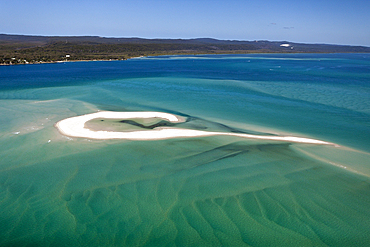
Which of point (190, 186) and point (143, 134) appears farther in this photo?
point (143, 134)

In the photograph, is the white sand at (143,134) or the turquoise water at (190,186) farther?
the white sand at (143,134)

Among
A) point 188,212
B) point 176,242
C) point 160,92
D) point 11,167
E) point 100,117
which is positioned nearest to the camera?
point 176,242

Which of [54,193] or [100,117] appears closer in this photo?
[54,193]

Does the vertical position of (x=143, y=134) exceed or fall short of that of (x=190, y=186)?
it exceeds it

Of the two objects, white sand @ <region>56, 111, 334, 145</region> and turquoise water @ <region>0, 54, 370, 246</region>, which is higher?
white sand @ <region>56, 111, 334, 145</region>

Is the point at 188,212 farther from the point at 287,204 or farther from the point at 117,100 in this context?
the point at 117,100

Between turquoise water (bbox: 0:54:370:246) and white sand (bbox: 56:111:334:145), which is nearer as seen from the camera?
turquoise water (bbox: 0:54:370:246)

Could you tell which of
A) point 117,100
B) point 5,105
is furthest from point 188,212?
A: point 5,105

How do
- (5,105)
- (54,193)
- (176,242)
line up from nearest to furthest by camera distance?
(176,242) → (54,193) → (5,105)

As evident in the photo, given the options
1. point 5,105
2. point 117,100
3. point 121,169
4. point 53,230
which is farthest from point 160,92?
point 53,230

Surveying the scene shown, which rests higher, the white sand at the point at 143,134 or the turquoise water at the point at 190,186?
the white sand at the point at 143,134
